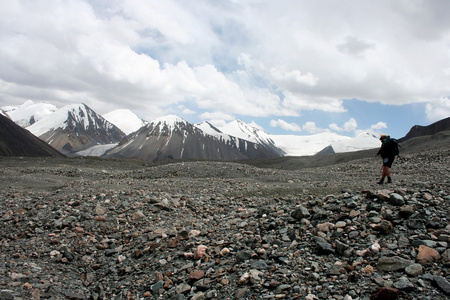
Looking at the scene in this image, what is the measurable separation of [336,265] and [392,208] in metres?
3.21

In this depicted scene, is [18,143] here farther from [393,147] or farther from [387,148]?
[393,147]

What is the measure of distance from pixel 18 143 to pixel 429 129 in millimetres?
195720

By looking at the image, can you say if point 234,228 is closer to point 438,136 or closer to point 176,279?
point 176,279

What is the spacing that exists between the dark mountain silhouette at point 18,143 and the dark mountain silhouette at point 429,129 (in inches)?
6794

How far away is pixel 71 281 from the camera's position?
7207 millimetres

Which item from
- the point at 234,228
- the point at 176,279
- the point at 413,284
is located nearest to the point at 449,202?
the point at 413,284

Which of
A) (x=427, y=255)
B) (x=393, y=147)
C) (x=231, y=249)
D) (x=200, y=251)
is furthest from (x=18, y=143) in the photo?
(x=427, y=255)

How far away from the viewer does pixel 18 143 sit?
162 m

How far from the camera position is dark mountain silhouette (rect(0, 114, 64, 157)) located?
153m

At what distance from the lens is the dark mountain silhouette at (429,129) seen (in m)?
106

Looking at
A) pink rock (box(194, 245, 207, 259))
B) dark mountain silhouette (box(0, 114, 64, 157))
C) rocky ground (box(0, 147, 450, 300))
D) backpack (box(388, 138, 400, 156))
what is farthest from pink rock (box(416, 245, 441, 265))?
dark mountain silhouette (box(0, 114, 64, 157))

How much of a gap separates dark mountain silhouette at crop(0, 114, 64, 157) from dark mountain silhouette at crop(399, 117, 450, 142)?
17257 cm

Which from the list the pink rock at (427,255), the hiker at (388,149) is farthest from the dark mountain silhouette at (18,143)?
the pink rock at (427,255)

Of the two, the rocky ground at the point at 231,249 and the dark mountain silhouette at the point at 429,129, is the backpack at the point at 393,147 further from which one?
the dark mountain silhouette at the point at 429,129
